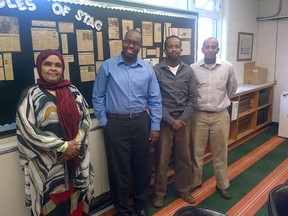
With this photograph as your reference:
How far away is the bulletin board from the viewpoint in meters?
1.78

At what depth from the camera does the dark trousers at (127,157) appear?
2096 mm

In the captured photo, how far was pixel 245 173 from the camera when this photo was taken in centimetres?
314

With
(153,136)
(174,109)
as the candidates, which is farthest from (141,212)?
(174,109)

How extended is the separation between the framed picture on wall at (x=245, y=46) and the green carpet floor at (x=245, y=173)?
1414 mm

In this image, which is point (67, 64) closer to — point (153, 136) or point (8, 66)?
point (8, 66)

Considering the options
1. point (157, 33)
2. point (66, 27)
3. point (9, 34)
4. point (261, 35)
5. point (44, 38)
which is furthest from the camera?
point (261, 35)

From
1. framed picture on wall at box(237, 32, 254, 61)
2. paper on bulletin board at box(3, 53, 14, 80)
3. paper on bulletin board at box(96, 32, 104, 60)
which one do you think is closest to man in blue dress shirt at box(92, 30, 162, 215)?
paper on bulletin board at box(96, 32, 104, 60)

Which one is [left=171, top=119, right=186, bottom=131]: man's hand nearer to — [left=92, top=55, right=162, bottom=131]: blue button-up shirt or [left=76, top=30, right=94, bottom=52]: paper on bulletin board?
[left=92, top=55, right=162, bottom=131]: blue button-up shirt

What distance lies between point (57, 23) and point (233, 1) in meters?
3.26

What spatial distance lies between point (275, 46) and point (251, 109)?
1328mm

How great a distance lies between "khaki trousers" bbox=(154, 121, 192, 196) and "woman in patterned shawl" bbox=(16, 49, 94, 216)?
805 mm

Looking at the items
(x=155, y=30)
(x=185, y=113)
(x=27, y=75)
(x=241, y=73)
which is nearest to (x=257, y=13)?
(x=241, y=73)

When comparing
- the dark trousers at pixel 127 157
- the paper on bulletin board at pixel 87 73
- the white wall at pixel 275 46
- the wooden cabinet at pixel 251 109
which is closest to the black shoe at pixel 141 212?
the dark trousers at pixel 127 157

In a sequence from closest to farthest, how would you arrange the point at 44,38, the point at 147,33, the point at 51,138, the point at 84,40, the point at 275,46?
the point at 51,138 → the point at 44,38 → the point at 84,40 → the point at 147,33 → the point at 275,46
